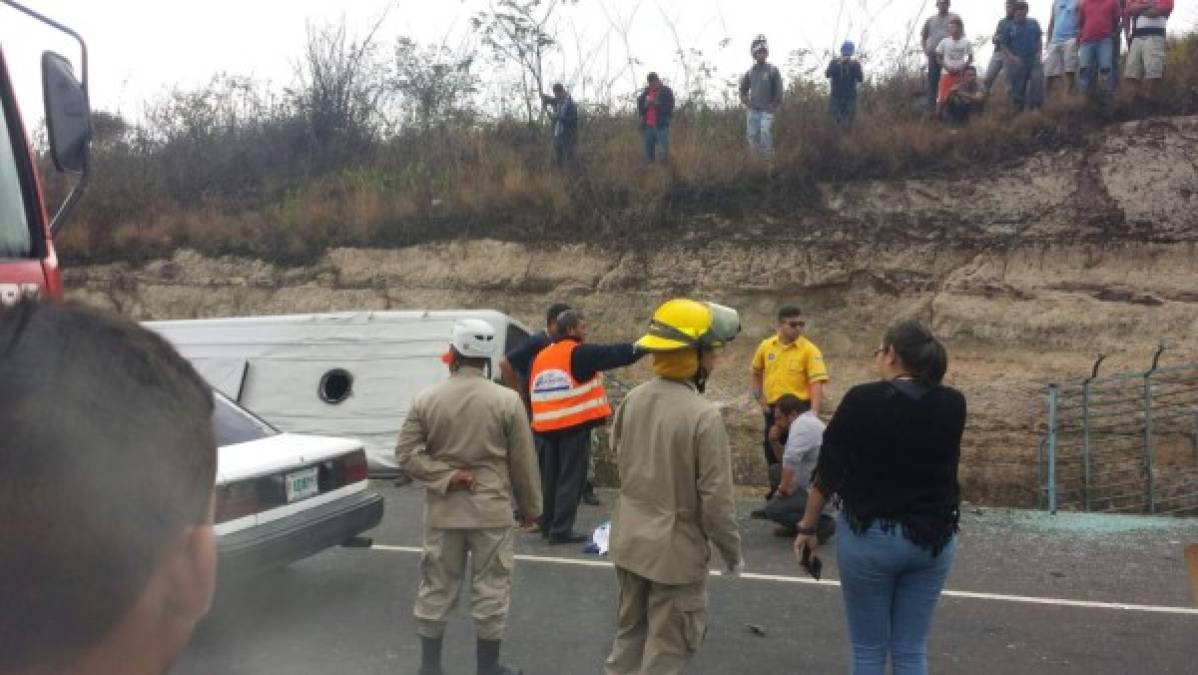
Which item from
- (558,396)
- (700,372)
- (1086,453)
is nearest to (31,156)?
(700,372)

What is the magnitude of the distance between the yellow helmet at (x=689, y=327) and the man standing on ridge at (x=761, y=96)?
10258mm

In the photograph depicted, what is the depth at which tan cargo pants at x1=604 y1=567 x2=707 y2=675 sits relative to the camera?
410cm

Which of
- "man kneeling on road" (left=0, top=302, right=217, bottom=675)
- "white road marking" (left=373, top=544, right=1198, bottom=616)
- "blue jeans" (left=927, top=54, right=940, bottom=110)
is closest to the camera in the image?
"man kneeling on road" (left=0, top=302, right=217, bottom=675)

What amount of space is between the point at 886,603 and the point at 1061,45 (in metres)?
11.3

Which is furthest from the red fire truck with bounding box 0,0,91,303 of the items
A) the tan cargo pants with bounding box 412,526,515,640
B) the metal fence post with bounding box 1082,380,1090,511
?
the metal fence post with bounding box 1082,380,1090,511

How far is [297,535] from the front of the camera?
578cm

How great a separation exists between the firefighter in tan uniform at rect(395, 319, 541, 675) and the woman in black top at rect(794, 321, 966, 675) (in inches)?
66.4

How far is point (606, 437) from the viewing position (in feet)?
38.7

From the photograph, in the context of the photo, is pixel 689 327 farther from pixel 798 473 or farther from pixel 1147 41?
pixel 1147 41

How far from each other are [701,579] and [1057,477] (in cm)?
793

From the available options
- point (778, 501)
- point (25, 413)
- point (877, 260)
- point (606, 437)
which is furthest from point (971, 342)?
point (25, 413)

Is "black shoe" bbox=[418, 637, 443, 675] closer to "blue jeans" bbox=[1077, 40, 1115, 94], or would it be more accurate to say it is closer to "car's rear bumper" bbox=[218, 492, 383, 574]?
"car's rear bumper" bbox=[218, 492, 383, 574]

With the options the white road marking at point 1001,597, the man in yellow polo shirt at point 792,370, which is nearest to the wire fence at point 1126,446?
the man in yellow polo shirt at point 792,370

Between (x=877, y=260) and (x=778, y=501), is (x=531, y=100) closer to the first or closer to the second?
(x=877, y=260)
